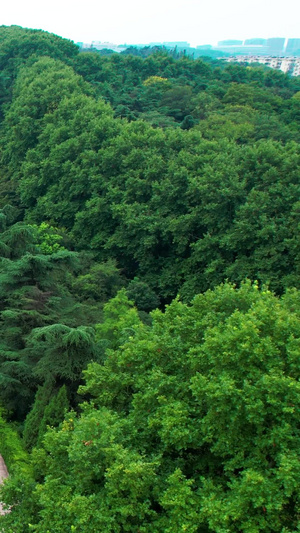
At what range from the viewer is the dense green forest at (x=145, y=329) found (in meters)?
8.12

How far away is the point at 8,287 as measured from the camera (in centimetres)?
1606

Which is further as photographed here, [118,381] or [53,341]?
[53,341]

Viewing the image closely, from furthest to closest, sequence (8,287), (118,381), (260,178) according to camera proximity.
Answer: (260,178) → (8,287) → (118,381)

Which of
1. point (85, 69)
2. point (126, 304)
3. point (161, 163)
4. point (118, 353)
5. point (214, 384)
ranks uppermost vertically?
point (85, 69)

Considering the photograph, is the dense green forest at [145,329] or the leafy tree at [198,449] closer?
the leafy tree at [198,449]

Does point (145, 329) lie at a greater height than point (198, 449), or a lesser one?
greater

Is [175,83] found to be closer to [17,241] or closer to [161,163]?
[161,163]

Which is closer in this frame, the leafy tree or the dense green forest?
the leafy tree

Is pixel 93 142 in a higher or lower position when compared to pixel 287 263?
higher

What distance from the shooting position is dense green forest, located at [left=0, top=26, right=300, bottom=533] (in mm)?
8125

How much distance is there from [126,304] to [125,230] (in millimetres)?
8955

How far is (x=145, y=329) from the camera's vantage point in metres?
12.3

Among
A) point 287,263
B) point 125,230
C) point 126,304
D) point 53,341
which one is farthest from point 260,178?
point 53,341

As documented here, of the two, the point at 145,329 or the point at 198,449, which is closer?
the point at 198,449
